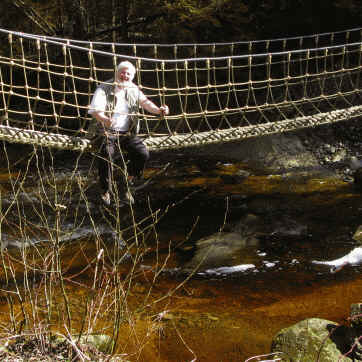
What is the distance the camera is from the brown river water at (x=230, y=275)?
6.45 feet

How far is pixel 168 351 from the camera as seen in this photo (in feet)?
6.31

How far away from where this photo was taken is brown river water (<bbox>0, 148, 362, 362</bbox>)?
6.45 ft

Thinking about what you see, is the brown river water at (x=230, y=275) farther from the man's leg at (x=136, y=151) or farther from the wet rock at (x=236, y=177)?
the man's leg at (x=136, y=151)

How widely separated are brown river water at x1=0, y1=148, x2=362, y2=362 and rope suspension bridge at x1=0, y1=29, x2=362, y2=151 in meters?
0.63

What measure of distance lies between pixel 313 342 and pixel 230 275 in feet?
2.79

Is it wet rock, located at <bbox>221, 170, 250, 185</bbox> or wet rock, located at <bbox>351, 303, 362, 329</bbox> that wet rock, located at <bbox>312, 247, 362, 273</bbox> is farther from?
wet rock, located at <bbox>221, 170, 250, 185</bbox>

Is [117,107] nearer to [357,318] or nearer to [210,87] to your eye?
[210,87]

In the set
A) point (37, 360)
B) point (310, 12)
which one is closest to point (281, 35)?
point (310, 12)

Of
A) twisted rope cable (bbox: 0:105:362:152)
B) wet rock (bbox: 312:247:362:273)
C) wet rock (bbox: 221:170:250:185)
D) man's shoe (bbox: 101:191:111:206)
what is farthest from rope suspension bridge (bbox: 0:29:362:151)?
wet rock (bbox: 312:247:362:273)

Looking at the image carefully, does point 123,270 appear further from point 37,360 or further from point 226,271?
point 37,360

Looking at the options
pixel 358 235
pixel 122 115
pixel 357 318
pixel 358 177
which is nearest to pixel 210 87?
pixel 122 115

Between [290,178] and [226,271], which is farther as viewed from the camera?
[290,178]

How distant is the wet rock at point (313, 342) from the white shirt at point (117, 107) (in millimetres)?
1509

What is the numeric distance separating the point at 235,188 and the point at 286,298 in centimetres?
Result: 214
